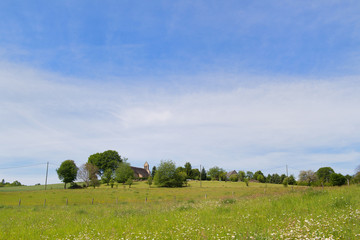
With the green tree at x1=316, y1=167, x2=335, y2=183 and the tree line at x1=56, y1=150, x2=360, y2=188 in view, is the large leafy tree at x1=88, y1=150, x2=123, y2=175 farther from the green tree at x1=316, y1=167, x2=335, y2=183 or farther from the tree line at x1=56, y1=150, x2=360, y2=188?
the green tree at x1=316, y1=167, x2=335, y2=183

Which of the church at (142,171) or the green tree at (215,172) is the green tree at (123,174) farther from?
the green tree at (215,172)

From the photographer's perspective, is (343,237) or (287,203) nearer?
(343,237)

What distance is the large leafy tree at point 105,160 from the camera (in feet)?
371

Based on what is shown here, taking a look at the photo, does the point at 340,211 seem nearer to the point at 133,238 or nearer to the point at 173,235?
the point at 173,235

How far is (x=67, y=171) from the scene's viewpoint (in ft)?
317

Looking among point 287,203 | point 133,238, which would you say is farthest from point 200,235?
point 287,203

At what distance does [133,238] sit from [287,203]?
871 centimetres

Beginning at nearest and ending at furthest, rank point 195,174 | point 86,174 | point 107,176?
point 86,174 → point 107,176 → point 195,174

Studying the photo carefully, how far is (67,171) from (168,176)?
43.2 metres

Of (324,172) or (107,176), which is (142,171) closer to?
(107,176)

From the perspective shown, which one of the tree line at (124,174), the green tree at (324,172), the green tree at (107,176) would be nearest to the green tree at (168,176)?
the tree line at (124,174)

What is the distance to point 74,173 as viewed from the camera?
9831 cm

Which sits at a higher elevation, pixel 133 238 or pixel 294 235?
pixel 294 235

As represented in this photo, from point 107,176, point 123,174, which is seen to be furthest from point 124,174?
point 107,176
